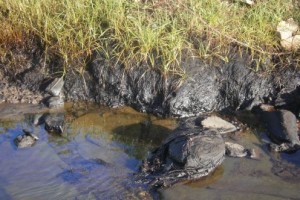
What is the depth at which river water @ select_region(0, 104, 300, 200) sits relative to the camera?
3.95 metres

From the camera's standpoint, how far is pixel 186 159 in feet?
13.5

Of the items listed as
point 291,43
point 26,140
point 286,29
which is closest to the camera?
point 26,140

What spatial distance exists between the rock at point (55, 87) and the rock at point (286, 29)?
9.05ft

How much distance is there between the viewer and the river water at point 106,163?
155 inches

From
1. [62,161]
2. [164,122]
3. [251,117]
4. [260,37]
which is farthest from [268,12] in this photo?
[62,161]

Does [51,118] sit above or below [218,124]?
below

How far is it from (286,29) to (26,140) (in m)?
3.34

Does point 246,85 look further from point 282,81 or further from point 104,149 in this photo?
point 104,149

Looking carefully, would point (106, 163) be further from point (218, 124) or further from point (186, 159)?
point (218, 124)

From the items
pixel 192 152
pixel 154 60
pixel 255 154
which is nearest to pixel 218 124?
pixel 255 154

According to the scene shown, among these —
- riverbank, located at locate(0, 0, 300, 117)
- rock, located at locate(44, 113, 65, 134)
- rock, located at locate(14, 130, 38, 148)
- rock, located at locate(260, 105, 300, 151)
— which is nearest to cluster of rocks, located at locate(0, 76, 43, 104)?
riverbank, located at locate(0, 0, 300, 117)

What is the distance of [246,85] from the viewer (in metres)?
5.34

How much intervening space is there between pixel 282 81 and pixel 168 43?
143 cm

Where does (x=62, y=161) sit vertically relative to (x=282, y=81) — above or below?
below
